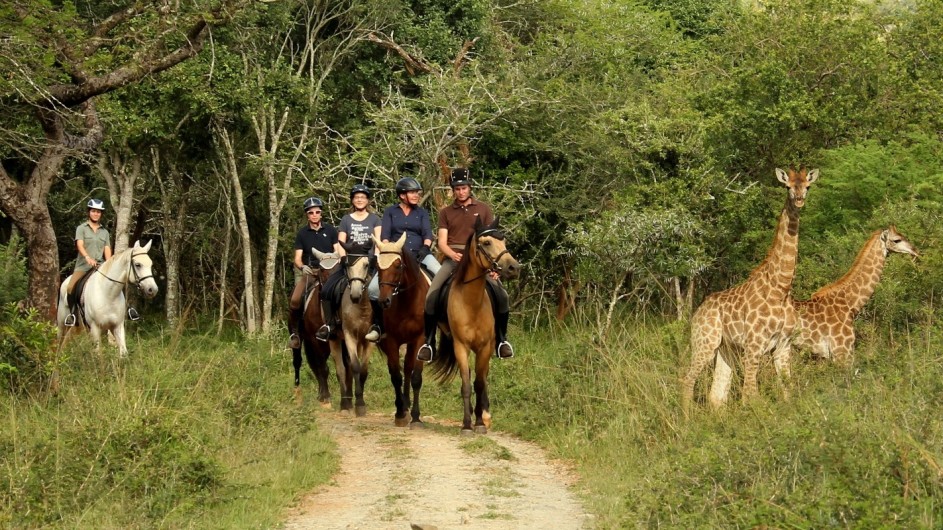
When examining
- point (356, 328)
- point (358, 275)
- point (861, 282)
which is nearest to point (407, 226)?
point (358, 275)

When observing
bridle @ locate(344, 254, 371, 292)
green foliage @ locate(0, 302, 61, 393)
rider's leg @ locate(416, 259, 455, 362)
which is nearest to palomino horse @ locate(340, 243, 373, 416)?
bridle @ locate(344, 254, 371, 292)

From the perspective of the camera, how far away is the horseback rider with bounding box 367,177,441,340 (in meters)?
14.1

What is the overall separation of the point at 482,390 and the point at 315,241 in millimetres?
3994

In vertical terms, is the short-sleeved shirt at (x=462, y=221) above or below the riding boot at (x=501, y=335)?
above

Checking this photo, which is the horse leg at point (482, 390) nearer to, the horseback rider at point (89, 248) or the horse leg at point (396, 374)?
the horse leg at point (396, 374)

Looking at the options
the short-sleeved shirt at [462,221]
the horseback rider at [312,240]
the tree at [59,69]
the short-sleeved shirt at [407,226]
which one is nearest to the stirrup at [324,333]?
the horseback rider at [312,240]

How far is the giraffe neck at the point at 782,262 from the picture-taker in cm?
1230

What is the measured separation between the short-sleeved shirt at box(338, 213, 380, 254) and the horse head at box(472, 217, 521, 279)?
2260 millimetres

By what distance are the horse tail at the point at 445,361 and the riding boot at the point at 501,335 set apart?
1.62 feet

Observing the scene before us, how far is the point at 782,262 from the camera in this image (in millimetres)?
12469

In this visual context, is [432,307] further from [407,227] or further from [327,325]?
[327,325]

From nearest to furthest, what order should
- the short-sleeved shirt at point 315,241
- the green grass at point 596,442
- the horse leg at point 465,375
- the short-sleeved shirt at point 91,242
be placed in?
1. the green grass at point 596,442
2. the horse leg at point 465,375
3. the short-sleeved shirt at point 315,241
4. the short-sleeved shirt at point 91,242

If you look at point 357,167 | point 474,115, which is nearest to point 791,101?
point 474,115

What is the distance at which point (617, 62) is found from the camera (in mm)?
28125
